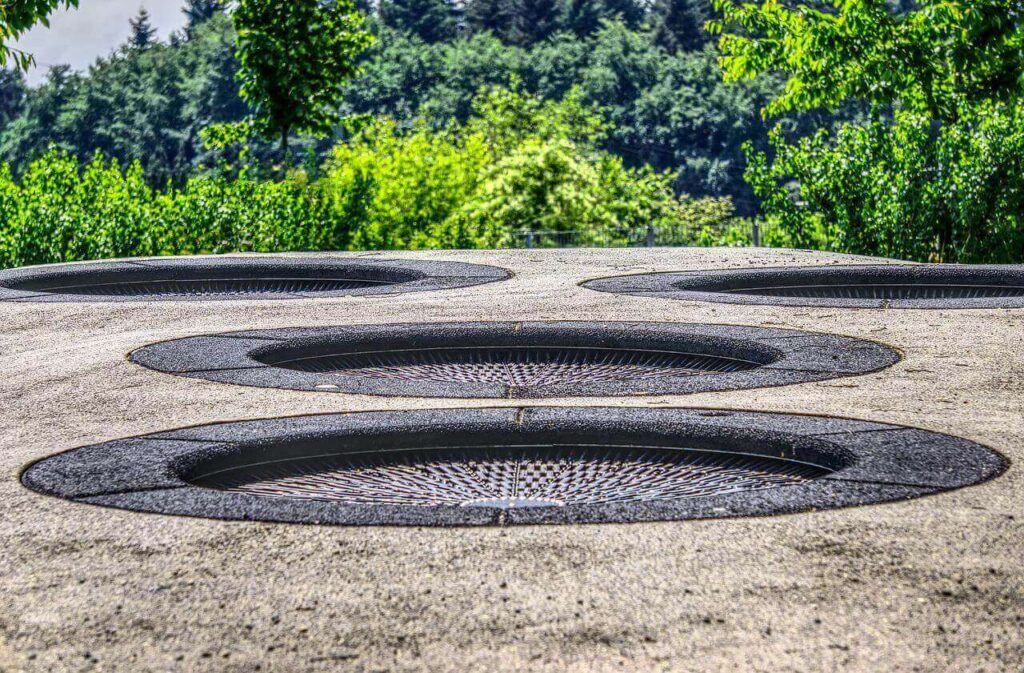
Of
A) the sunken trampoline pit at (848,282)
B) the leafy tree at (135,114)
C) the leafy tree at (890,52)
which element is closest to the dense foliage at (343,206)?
the leafy tree at (890,52)

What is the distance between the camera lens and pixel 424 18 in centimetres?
7669

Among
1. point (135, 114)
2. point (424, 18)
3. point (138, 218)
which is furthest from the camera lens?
point (424, 18)

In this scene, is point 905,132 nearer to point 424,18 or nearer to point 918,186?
point 918,186

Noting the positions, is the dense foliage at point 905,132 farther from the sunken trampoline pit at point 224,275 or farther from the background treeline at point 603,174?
the sunken trampoline pit at point 224,275

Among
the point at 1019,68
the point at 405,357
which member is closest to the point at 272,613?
the point at 405,357

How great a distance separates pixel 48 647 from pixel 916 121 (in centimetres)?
1295

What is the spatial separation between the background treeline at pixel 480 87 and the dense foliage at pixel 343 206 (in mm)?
26412

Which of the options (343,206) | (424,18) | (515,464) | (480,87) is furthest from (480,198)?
(424,18)

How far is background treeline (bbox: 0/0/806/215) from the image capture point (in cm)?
5878

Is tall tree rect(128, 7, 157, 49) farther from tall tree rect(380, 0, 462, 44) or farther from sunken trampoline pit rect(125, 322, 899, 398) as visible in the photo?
sunken trampoline pit rect(125, 322, 899, 398)

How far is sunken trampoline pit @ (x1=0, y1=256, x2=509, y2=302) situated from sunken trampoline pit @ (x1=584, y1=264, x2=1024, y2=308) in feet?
4.54

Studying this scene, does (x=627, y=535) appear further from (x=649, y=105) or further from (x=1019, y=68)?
(x=649, y=105)

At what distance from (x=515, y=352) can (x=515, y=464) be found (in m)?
2.24

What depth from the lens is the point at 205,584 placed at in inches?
106
